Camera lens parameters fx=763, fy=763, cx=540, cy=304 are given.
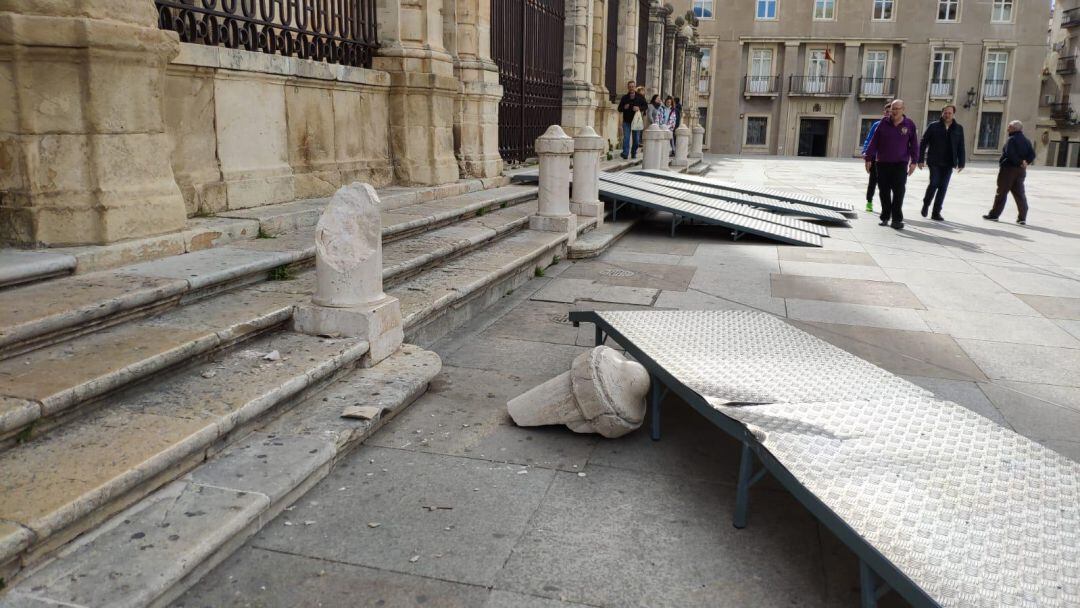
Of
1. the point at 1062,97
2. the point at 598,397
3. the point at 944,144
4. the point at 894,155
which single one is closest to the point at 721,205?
the point at 894,155

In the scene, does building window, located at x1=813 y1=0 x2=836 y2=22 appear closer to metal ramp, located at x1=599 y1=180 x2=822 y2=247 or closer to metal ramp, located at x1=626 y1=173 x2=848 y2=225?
metal ramp, located at x1=626 y1=173 x2=848 y2=225

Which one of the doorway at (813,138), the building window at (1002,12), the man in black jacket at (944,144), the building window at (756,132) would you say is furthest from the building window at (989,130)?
the man in black jacket at (944,144)

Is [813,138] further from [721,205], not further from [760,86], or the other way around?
[721,205]

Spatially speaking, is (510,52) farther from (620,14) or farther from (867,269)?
(620,14)

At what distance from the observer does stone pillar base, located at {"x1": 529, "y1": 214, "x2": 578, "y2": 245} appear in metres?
8.00

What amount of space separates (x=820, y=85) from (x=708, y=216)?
3747cm

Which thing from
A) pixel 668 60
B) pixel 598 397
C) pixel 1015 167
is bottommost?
pixel 598 397

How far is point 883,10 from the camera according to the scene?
1625 inches

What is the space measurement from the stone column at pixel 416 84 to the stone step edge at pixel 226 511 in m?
4.75

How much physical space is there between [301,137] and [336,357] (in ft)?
11.9

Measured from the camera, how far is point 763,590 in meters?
2.38

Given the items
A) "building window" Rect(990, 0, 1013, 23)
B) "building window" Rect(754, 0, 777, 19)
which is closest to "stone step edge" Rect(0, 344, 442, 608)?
"building window" Rect(754, 0, 777, 19)

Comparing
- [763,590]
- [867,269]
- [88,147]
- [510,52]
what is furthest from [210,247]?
[510,52]

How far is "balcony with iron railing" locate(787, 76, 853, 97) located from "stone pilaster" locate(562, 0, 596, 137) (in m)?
31.3
